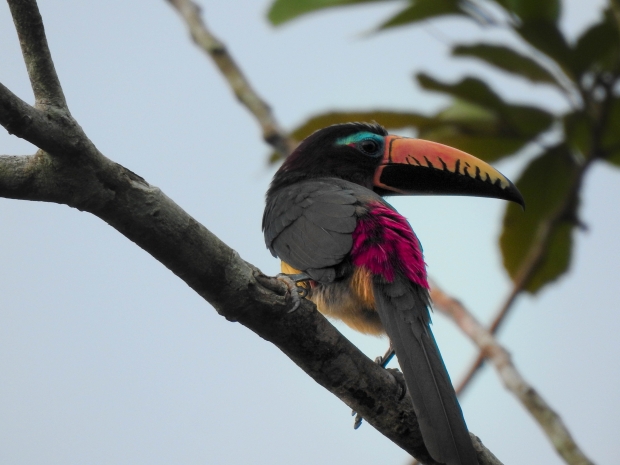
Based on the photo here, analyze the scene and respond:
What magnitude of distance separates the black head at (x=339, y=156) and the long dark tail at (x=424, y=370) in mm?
1146

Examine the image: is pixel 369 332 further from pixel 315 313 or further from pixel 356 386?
pixel 315 313

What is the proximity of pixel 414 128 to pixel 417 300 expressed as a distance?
1.56 meters

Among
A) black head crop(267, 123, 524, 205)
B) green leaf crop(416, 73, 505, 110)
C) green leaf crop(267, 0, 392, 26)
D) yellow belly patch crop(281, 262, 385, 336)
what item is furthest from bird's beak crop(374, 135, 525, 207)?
yellow belly patch crop(281, 262, 385, 336)

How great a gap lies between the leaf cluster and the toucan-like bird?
0.29 metres

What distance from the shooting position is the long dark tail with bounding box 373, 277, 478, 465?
106 inches

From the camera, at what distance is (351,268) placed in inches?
129

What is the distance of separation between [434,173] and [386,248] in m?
1.01

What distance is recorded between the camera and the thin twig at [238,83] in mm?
4559

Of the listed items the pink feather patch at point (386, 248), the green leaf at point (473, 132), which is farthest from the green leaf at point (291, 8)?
the pink feather patch at point (386, 248)

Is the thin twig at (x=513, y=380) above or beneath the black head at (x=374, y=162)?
beneath

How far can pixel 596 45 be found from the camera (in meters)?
4.14

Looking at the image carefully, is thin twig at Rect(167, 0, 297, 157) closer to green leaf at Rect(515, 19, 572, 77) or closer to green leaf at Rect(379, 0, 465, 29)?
green leaf at Rect(379, 0, 465, 29)

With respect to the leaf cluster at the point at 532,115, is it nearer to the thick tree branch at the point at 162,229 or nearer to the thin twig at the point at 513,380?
the thin twig at the point at 513,380

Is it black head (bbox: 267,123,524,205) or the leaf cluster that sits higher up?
the leaf cluster
